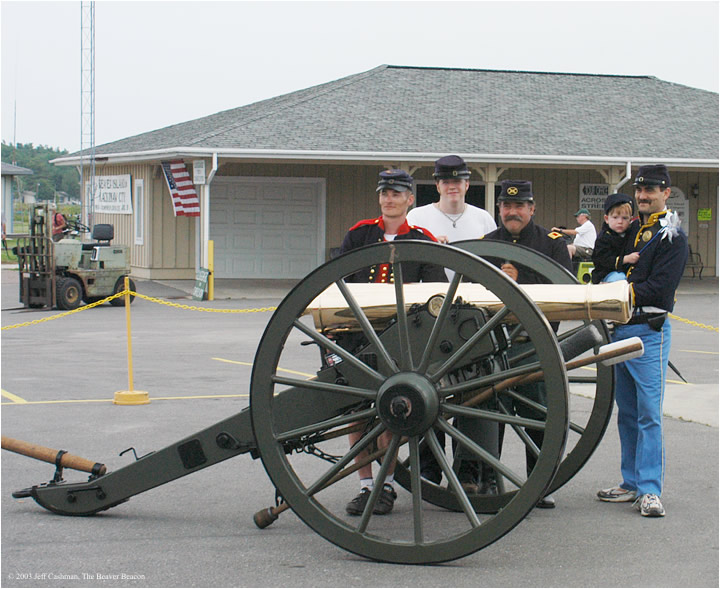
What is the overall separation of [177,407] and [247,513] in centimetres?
344

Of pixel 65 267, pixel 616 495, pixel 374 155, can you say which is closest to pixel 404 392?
pixel 616 495

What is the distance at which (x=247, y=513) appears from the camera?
218 inches

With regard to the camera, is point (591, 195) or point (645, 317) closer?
point (645, 317)

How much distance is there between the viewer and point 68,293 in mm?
18250

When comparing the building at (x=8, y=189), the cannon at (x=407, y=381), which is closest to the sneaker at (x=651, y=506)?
the cannon at (x=407, y=381)

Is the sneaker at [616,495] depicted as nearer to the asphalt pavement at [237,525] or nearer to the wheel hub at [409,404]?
the asphalt pavement at [237,525]

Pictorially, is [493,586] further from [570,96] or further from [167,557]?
[570,96]

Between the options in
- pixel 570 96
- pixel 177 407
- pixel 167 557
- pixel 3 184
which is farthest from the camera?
pixel 3 184

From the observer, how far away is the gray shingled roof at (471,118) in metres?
23.1

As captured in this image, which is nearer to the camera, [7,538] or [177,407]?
[7,538]

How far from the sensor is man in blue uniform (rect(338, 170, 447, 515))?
5.39 meters

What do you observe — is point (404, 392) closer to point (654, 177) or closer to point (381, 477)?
point (381, 477)

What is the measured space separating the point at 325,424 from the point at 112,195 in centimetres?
2500

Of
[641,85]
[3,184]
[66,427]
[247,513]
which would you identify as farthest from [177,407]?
A: [3,184]
